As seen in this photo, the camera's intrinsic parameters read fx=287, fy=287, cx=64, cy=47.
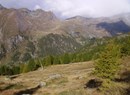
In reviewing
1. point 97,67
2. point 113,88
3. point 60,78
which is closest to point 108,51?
point 97,67

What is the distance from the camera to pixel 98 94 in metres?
43.8

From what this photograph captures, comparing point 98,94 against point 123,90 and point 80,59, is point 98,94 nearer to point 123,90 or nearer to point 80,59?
point 123,90

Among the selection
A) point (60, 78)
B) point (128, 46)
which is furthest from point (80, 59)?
point (60, 78)

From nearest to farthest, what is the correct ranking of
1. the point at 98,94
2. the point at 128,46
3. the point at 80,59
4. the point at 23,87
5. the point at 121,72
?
the point at 98,94, the point at 121,72, the point at 23,87, the point at 128,46, the point at 80,59

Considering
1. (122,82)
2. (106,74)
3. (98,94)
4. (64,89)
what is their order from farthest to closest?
1. (64,89)
2. (122,82)
3. (98,94)
4. (106,74)

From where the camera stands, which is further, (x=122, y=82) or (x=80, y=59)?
(x=80, y=59)

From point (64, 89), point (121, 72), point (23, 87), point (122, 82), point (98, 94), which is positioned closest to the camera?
point (98, 94)

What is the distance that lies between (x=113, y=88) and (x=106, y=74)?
3.54 m

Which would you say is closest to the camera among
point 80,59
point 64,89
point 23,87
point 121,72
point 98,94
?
point 98,94

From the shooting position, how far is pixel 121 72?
58.3 meters

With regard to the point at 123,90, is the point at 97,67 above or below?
above

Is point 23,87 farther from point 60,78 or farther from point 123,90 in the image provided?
point 123,90

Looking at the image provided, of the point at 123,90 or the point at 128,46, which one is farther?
the point at 128,46

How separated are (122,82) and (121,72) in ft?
33.5
